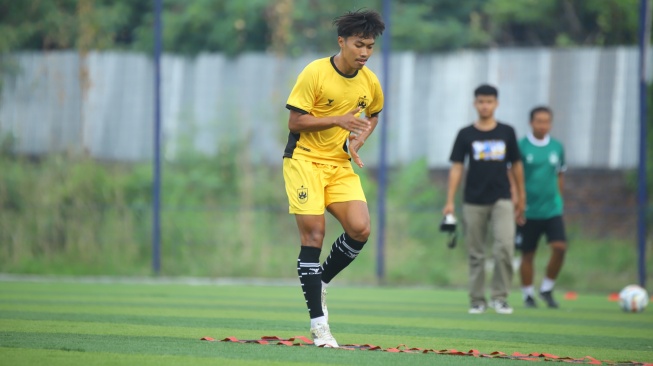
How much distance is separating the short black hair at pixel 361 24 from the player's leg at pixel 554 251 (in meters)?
5.97

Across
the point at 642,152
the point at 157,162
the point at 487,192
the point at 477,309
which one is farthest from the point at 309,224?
the point at 157,162

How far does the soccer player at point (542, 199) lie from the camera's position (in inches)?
540

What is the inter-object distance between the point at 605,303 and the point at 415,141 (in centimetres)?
662

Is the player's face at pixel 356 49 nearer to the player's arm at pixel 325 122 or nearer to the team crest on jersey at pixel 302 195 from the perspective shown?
the player's arm at pixel 325 122

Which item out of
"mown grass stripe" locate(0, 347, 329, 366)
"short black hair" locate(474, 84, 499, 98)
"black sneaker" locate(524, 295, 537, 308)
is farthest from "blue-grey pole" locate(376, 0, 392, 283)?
"mown grass stripe" locate(0, 347, 329, 366)

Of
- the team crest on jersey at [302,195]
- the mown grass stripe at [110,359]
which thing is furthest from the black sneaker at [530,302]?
the mown grass stripe at [110,359]

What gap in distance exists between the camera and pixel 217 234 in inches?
806

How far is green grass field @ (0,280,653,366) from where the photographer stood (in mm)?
7305

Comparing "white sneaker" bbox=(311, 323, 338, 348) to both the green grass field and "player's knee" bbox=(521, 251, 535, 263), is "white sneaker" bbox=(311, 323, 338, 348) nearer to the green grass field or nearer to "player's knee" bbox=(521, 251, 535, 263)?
the green grass field

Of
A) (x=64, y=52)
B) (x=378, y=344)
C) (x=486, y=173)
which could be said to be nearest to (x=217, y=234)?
(x=64, y=52)

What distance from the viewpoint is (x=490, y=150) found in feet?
40.6

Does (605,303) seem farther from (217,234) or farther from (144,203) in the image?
(144,203)

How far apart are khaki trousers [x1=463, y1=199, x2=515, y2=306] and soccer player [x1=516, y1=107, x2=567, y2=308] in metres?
1.25

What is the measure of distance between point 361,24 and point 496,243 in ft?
15.6
